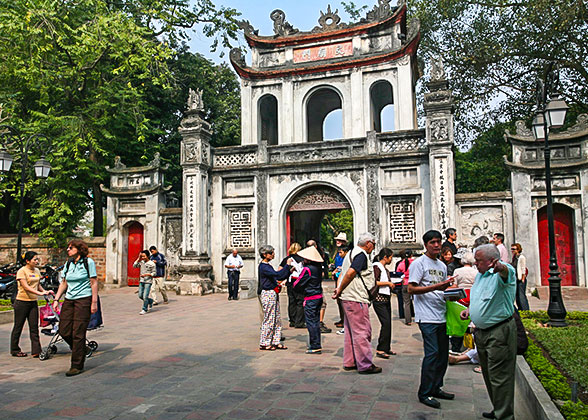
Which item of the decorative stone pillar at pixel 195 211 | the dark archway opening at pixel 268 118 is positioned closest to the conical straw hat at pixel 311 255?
the decorative stone pillar at pixel 195 211

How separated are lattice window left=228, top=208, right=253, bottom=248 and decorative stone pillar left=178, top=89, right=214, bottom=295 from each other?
83cm

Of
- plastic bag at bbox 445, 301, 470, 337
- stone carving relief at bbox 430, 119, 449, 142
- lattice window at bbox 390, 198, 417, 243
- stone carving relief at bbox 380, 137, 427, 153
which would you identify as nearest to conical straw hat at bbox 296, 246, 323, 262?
plastic bag at bbox 445, 301, 470, 337

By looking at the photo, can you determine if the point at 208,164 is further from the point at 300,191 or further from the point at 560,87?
the point at 560,87

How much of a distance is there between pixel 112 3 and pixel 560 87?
19.7 meters

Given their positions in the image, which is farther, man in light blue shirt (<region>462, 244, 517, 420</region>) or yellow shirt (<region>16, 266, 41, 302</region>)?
yellow shirt (<region>16, 266, 41, 302</region>)

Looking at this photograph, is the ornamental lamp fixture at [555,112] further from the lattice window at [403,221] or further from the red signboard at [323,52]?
the red signboard at [323,52]

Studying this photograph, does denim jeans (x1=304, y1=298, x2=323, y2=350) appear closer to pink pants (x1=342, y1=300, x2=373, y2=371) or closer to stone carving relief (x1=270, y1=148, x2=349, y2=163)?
pink pants (x1=342, y1=300, x2=373, y2=371)

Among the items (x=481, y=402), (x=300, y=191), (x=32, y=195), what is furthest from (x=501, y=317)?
(x=32, y=195)

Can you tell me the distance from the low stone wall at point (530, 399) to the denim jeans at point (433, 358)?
0.73 m

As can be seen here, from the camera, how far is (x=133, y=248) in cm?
1727

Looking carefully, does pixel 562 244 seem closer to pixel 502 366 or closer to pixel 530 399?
pixel 530 399

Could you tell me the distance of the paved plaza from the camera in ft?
15.0

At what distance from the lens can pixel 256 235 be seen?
15977mm

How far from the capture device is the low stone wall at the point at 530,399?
3.49 meters
